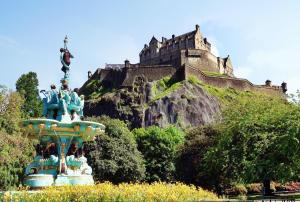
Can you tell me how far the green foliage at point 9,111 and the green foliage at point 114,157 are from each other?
7.52 m

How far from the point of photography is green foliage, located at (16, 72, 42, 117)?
61438 mm

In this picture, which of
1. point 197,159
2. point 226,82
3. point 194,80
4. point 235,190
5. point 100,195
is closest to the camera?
point 100,195

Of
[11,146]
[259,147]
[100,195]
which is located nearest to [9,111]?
[11,146]

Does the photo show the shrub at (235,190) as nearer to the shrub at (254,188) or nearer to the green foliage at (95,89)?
the shrub at (254,188)

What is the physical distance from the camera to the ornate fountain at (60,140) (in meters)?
20.3

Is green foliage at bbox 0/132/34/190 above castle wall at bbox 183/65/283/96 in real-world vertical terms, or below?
below

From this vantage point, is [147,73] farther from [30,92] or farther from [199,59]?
[30,92]

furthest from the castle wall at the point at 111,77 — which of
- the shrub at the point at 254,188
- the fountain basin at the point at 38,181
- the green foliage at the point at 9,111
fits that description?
the fountain basin at the point at 38,181

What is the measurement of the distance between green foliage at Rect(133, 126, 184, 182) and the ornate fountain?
28.7 meters

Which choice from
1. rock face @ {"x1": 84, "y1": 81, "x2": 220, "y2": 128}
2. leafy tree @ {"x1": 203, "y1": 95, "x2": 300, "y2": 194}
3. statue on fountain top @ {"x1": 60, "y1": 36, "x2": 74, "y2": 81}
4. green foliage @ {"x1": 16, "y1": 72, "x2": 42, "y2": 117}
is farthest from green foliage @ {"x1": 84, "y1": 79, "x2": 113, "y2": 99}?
statue on fountain top @ {"x1": 60, "y1": 36, "x2": 74, "y2": 81}

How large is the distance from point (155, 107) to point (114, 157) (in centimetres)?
3179

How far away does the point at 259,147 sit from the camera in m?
30.7

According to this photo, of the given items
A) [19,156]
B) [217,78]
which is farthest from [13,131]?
[217,78]

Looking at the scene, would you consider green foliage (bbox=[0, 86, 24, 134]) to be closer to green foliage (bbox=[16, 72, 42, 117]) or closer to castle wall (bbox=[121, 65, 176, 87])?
green foliage (bbox=[16, 72, 42, 117])
